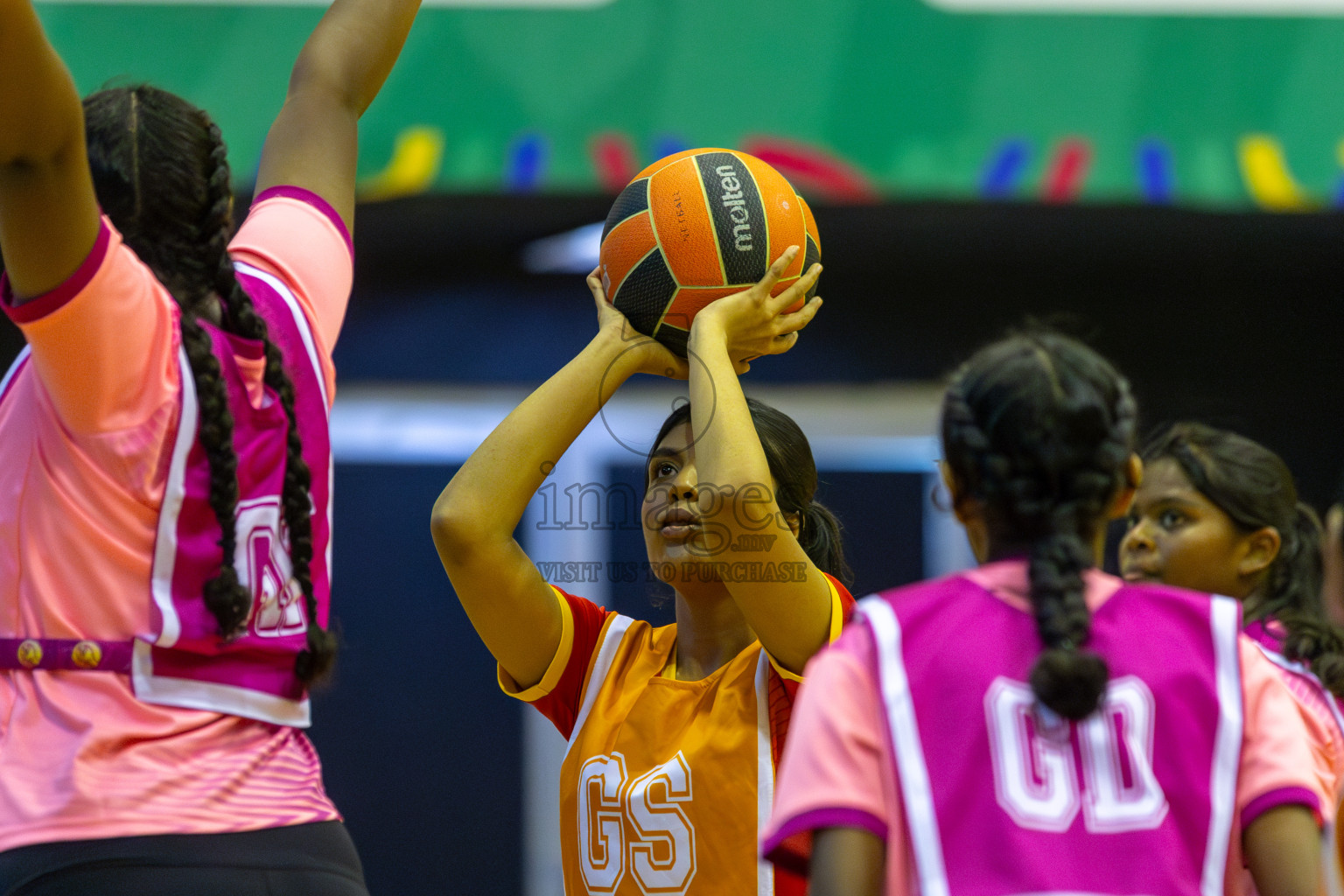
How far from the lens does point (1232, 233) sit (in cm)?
580

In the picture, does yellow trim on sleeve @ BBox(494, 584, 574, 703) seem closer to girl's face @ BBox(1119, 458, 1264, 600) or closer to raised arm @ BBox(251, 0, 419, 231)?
raised arm @ BBox(251, 0, 419, 231)

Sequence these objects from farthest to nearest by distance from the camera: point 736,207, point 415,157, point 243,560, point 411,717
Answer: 1. point 411,717
2. point 415,157
3. point 736,207
4. point 243,560

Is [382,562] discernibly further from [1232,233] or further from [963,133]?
[1232,233]

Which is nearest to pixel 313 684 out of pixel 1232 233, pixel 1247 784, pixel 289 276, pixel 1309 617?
pixel 289 276

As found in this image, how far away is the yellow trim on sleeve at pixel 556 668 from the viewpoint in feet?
7.82

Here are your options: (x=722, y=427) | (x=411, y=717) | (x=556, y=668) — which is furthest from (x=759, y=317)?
(x=411, y=717)

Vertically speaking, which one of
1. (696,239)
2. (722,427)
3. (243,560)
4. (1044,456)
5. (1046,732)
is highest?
(696,239)

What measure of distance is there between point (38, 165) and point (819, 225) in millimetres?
4488

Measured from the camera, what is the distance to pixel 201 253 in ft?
5.28

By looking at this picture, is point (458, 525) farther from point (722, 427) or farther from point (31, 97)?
point (31, 97)

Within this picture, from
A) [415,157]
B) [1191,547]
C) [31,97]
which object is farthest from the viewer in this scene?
[415,157]

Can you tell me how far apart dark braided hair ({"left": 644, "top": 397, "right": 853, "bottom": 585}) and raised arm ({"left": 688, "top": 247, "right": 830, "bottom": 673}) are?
0.32 meters

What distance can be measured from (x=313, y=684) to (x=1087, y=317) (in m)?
5.35

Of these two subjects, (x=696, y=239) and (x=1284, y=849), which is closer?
(x=1284, y=849)
